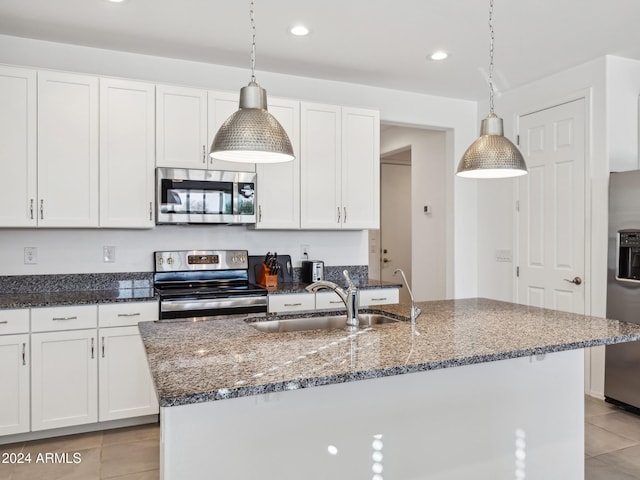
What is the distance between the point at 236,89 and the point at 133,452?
273 cm

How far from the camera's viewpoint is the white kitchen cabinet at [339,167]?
13.1 feet

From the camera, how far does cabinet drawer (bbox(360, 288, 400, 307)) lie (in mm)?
3924

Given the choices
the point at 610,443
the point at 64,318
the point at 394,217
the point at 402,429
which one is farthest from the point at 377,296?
the point at 394,217

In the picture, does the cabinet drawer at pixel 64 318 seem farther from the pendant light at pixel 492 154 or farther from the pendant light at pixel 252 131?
the pendant light at pixel 492 154

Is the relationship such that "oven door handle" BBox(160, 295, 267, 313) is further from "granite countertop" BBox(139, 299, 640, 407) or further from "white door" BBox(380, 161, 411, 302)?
"white door" BBox(380, 161, 411, 302)

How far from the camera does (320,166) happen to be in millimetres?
4027

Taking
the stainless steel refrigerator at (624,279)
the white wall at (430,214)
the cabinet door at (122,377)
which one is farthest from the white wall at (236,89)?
the stainless steel refrigerator at (624,279)

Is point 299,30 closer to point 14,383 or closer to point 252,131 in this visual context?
point 252,131

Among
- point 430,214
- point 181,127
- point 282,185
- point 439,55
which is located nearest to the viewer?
point 181,127

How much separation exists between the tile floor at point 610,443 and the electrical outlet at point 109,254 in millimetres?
3335

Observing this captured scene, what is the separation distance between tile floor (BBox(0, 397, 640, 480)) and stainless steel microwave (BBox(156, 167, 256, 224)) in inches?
57.2

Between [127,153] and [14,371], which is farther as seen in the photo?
[127,153]

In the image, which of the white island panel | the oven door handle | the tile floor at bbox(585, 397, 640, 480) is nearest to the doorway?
the tile floor at bbox(585, 397, 640, 480)

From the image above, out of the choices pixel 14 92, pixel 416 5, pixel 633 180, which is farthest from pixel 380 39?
pixel 14 92
